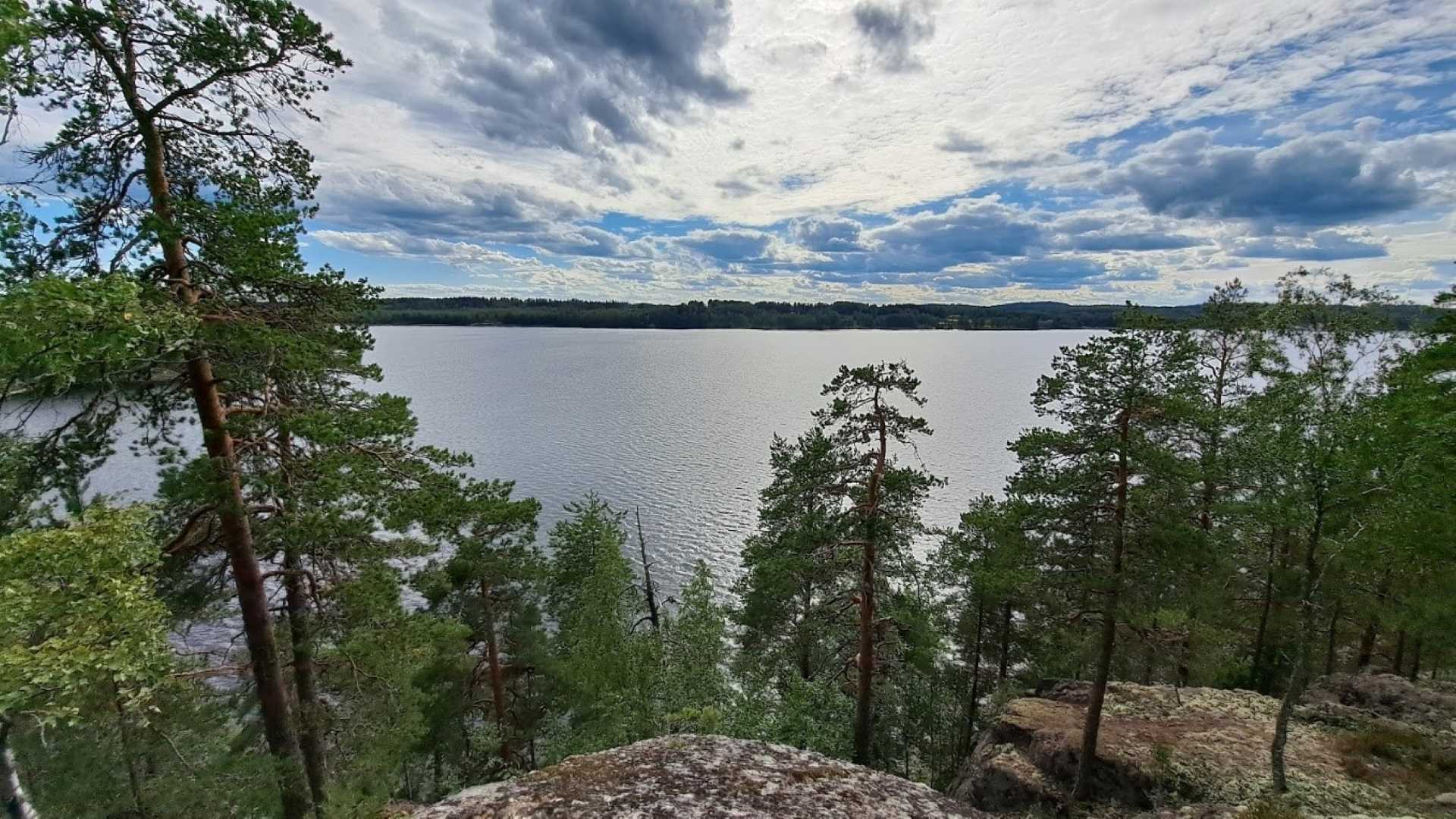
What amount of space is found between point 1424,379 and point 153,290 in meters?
16.7

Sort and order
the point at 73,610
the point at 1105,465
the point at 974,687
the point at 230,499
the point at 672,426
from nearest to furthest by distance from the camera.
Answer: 1. the point at 73,610
2. the point at 230,499
3. the point at 1105,465
4. the point at 974,687
5. the point at 672,426

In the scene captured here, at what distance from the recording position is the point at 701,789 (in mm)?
5777

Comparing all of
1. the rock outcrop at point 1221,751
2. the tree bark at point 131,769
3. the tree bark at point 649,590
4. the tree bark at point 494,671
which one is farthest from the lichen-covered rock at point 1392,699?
the tree bark at point 131,769

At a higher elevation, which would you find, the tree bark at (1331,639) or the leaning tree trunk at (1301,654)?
the leaning tree trunk at (1301,654)

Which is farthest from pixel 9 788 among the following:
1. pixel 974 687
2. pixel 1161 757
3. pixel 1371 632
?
pixel 1371 632

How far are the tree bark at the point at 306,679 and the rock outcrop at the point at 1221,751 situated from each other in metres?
11.7

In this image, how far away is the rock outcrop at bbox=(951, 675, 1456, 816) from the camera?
32.8 ft

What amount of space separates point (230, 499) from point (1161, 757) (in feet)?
50.2

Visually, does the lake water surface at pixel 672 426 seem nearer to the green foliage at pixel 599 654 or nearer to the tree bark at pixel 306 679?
the green foliage at pixel 599 654

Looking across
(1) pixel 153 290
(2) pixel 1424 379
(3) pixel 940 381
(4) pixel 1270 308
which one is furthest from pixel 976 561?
(3) pixel 940 381

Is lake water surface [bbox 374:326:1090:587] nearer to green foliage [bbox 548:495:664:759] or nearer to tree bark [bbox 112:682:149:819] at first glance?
green foliage [bbox 548:495:664:759]

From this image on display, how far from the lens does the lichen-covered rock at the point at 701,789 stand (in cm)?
544

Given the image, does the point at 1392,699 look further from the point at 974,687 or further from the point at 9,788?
the point at 9,788

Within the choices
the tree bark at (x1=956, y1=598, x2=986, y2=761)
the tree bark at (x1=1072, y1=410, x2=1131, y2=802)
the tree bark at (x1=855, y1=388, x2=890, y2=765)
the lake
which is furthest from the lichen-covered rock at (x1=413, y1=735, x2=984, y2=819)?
the tree bark at (x1=956, y1=598, x2=986, y2=761)
